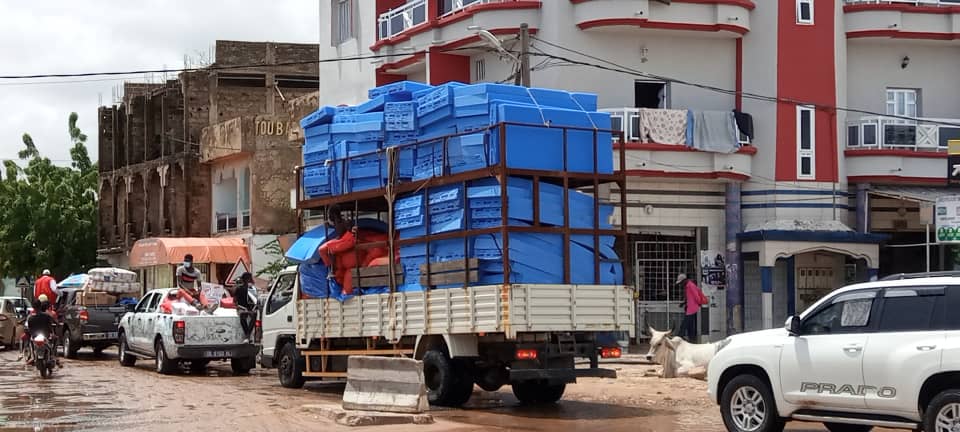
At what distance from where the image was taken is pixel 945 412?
36.6 ft

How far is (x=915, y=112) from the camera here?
103 feet

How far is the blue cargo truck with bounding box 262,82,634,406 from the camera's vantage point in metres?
15.8

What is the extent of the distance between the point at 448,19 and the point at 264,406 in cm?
1572

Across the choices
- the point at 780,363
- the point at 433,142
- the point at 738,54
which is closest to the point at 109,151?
the point at 738,54

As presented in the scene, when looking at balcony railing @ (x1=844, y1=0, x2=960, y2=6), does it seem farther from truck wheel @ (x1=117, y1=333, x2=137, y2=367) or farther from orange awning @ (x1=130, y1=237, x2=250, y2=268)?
orange awning @ (x1=130, y1=237, x2=250, y2=268)

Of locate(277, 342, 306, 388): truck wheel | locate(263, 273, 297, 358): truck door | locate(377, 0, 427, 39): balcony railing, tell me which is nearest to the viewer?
locate(277, 342, 306, 388): truck wheel

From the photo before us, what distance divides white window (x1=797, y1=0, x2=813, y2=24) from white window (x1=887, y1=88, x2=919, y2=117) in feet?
10.2

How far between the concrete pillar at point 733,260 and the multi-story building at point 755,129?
32 millimetres

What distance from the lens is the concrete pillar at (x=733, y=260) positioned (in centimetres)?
2942

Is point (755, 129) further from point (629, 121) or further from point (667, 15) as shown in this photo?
point (667, 15)

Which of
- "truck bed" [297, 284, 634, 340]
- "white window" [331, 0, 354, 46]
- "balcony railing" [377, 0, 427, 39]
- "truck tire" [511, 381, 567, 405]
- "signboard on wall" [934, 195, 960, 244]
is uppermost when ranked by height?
"white window" [331, 0, 354, 46]

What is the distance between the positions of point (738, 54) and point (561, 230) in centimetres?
1562

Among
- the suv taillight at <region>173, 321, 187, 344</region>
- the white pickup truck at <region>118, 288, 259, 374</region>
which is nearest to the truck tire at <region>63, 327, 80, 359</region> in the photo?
the white pickup truck at <region>118, 288, 259, 374</region>

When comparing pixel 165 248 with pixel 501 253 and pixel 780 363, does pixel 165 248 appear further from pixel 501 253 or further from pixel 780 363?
pixel 780 363
